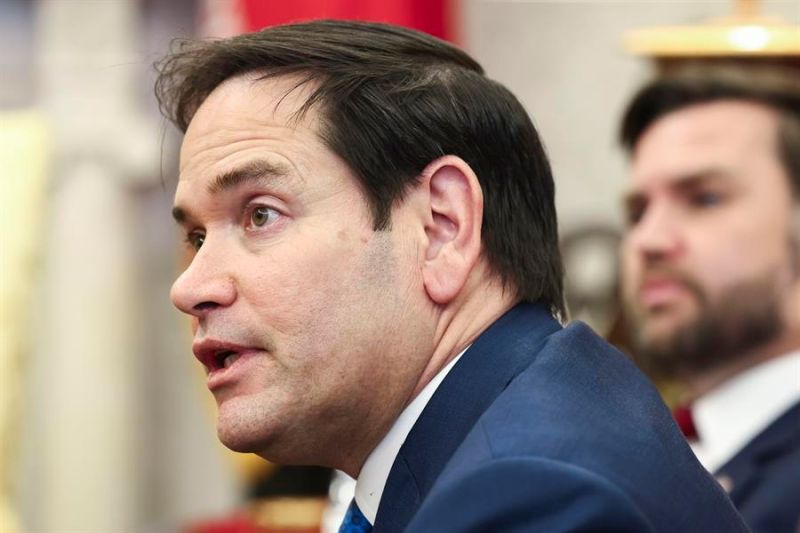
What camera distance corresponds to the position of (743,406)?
2645 mm

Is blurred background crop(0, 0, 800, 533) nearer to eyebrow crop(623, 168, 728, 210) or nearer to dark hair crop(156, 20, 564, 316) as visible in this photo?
eyebrow crop(623, 168, 728, 210)

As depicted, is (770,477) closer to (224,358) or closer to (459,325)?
(459,325)

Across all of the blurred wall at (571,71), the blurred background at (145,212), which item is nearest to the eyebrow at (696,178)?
the blurred background at (145,212)

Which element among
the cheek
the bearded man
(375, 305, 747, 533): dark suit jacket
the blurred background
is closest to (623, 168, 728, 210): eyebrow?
the bearded man

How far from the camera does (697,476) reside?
1.39m

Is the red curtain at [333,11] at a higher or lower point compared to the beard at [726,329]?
higher

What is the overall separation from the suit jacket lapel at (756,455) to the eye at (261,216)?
1.15m

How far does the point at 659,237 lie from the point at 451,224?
1295mm

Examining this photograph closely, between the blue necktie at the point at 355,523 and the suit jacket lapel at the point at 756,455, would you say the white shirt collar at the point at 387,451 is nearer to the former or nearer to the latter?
the blue necktie at the point at 355,523

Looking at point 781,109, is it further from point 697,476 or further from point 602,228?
point 697,476

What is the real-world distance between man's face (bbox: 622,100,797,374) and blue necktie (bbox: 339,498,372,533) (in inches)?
52.2

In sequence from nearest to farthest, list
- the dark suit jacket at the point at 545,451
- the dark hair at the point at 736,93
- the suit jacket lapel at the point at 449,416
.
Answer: the dark suit jacket at the point at 545,451
the suit jacket lapel at the point at 449,416
the dark hair at the point at 736,93

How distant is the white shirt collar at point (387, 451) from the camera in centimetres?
153

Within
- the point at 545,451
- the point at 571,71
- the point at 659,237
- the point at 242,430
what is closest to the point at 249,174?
the point at 242,430
